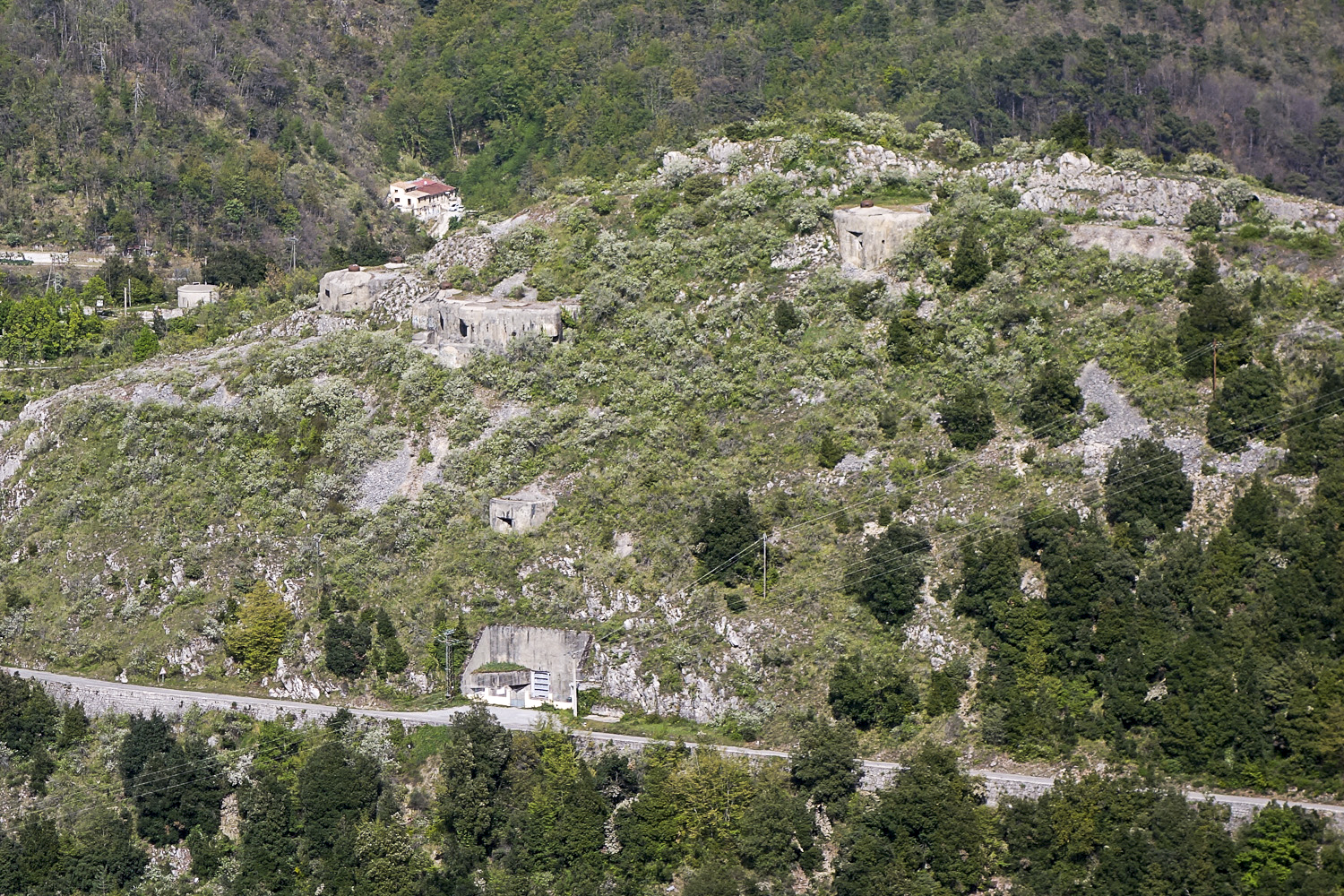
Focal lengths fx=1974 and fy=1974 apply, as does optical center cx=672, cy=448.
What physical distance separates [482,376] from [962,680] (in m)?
24.3

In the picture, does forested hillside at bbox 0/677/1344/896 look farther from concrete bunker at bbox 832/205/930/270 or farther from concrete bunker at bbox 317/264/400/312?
concrete bunker at bbox 317/264/400/312

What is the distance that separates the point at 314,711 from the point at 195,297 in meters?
41.3

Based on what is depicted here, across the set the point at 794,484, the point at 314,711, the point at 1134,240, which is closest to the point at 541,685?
the point at 314,711

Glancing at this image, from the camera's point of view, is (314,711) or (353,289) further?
(353,289)

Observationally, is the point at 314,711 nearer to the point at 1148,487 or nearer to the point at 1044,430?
the point at 1044,430

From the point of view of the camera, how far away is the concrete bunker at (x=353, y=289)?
8412 cm

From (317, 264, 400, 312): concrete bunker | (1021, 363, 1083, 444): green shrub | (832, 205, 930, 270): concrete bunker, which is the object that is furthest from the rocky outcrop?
(317, 264, 400, 312): concrete bunker

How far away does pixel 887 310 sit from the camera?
74.1m

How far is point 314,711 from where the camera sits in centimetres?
6569

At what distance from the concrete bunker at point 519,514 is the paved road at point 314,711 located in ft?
23.7

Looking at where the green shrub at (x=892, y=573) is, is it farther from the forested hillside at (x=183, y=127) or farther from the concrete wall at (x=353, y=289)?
the forested hillside at (x=183, y=127)

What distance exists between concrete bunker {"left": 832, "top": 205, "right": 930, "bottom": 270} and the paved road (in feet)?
75.8

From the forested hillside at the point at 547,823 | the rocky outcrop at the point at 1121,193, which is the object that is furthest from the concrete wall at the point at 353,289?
the rocky outcrop at the point at 1121,193

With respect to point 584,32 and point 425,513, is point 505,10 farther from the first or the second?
point 425,513
